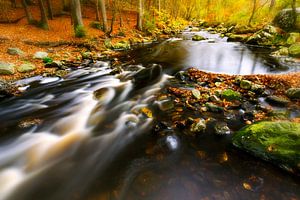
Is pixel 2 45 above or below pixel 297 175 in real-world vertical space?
above

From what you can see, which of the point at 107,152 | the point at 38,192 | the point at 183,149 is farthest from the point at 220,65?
the point at 38,192

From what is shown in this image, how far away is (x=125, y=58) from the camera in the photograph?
12.6 meters

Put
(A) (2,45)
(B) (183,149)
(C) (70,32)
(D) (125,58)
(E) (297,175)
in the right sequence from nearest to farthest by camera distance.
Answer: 1. (E) (297,175)
2. (B) (183,149)
3. (A) (2,45)
4. (D) (125,58)
5. (C) (70,32)

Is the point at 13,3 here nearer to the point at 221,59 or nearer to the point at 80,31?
the point at 80,31

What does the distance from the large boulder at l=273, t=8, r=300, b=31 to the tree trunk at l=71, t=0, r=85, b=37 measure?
1607 cm

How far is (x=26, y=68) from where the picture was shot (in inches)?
353

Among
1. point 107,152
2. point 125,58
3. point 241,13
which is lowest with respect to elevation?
point 107,152

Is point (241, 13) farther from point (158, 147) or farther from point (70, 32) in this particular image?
point (158, 147)

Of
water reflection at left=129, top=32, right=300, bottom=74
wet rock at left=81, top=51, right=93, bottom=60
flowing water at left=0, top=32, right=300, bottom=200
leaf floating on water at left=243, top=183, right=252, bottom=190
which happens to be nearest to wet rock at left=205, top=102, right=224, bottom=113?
flowing water at left=0, top=32, right=300, bottom=200

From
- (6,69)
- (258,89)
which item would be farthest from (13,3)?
(258,89)

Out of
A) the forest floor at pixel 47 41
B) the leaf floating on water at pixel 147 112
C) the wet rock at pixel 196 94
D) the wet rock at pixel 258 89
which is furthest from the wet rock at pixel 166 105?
the forest floor at pixel 47 41

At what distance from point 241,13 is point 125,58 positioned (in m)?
22.7

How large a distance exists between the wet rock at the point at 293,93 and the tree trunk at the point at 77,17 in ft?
43.2

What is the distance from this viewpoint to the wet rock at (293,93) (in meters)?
6.62
